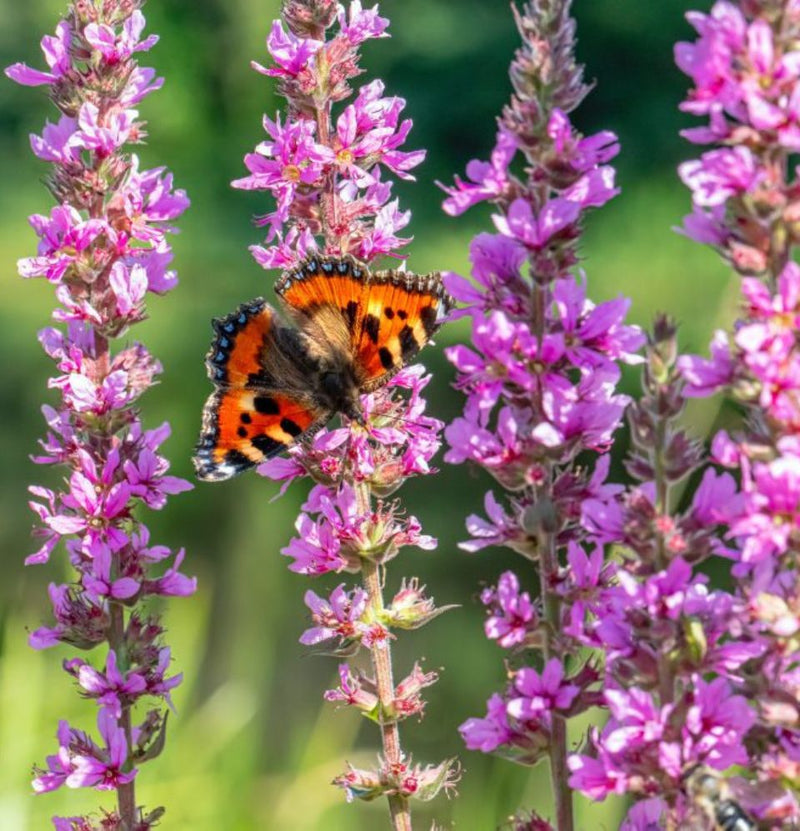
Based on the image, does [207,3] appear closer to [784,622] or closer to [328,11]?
[328,11]

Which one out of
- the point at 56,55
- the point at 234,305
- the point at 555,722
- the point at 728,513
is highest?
the point at 234,305

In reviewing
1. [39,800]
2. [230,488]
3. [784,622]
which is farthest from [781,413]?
[230,488]

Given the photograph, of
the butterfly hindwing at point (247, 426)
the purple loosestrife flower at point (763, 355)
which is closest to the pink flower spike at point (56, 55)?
the butterfly hindwing at point (247, 426)

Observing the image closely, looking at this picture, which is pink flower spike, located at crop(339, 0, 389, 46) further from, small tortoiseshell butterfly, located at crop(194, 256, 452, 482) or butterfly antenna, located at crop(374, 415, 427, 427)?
butterfly antenna, located at crop(374, 415, 427, 427)

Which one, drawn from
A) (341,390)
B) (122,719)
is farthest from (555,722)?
(341,390)

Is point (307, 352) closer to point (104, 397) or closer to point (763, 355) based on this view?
point (104, 397)
